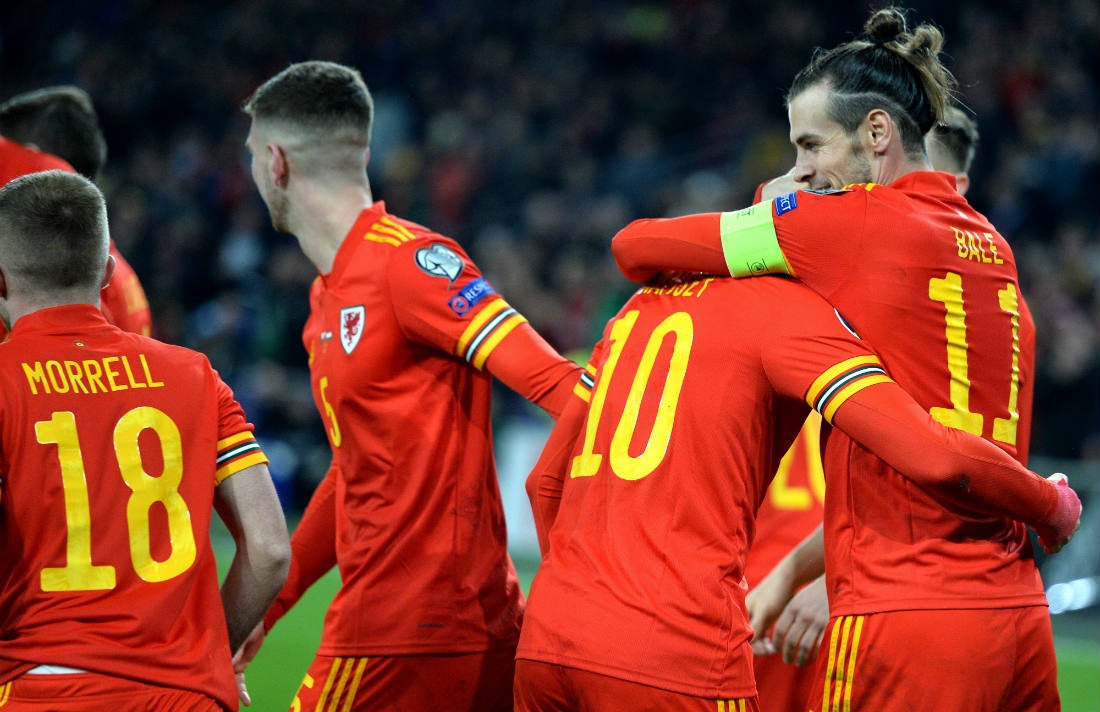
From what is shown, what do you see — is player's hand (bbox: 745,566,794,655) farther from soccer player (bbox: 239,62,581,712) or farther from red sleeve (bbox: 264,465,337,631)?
red sleeve (bbox: 264,465,337,631)

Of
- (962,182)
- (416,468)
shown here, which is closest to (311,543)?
(416,468)

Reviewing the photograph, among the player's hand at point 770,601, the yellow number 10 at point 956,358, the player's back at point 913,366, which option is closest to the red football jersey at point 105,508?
the player's hand at point 770,601

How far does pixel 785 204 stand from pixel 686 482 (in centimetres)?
72

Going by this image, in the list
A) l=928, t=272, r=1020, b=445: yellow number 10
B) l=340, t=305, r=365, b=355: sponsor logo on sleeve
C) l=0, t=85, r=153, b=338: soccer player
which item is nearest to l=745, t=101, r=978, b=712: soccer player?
l=928, t=272, r=1020, b=445: yellow number 10

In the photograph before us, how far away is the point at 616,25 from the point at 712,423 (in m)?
13.9

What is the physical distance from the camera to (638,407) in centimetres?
302

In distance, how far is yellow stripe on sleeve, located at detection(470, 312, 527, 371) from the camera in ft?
12.4

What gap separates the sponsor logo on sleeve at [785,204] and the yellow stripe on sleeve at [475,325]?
0.96 metres

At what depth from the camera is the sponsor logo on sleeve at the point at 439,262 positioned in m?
3.85

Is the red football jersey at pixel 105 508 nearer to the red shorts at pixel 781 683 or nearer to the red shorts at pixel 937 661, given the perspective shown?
the red shorts at pixel 937 661

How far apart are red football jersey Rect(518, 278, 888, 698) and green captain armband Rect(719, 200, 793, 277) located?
39 millimetres

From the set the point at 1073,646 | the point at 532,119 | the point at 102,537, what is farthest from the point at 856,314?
the point at 532,119

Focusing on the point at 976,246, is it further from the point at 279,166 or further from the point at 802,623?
the point at 279,166

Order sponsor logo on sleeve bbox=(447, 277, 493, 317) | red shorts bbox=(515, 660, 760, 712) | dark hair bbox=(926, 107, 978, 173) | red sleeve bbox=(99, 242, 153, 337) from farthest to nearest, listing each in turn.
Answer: red sleeve bbox=(99, 242, 153, 337) < dark hair bbox=(926, 107, 978, 173) < sponsor logo on sleeve bbox=(447, 277, 493, 317) < red shorts bbox=(515, 660, 760, 712)
